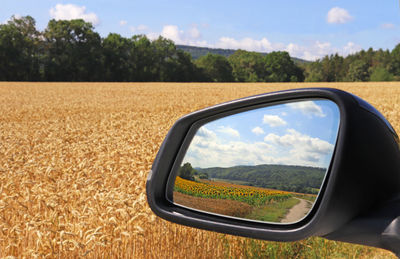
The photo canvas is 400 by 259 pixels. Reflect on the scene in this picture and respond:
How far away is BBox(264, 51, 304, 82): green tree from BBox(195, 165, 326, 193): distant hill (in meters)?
98.2

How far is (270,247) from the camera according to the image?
11.2 feet

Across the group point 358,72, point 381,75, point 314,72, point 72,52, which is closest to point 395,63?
point 358,72

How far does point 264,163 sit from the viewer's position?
4.19 feet

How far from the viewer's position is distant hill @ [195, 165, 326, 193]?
1089 mm

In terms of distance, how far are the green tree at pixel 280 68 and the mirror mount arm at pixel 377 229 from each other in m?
98.5

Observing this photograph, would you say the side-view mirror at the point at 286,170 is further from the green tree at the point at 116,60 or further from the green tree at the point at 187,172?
the green tree at the point at 116,60

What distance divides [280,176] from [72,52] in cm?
8318

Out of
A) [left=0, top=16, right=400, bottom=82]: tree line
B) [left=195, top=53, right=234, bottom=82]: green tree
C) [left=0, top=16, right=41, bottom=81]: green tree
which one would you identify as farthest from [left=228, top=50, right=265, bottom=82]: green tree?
[left=0, top=16, right=41, bottom=81]: green tree

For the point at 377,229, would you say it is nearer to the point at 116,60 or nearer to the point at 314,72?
the point at 116,60

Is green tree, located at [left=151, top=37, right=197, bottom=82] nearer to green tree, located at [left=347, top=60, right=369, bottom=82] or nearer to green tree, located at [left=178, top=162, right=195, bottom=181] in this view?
green tree, located at [left=347, top=60, right=369, bottom=82]

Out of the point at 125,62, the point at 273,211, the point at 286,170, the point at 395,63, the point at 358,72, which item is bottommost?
the point at 273,211

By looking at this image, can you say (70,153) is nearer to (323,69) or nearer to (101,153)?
(101,153)

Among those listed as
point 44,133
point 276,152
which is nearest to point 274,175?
point 276,152

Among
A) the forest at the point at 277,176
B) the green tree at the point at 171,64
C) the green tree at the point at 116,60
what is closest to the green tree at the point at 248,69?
the green tree at the point at 171,64
